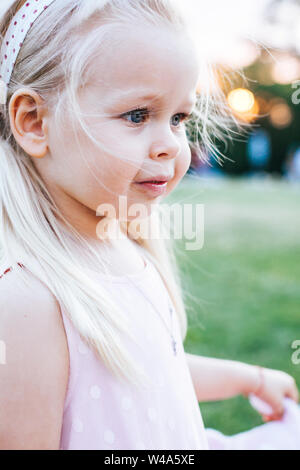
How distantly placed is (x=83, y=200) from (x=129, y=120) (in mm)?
170

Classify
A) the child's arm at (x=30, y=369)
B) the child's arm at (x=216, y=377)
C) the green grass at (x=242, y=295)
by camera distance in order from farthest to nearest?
the green grass at (x=242, y=295) → the child's arm at (x=216, y=377) → the child's arm at (x=30, y=369)

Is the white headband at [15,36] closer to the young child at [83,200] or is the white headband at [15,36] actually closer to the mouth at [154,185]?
the young child at [83,200]

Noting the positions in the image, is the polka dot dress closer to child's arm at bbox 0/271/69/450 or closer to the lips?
child's arm at bbox 0/271/69/450

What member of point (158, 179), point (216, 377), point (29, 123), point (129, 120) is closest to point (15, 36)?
point (29, 123)

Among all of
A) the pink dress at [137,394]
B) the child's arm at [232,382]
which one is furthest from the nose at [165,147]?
the child's arm at [232,382]

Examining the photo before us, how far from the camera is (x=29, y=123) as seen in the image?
3.25 ft

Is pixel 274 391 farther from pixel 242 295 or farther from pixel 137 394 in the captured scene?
pixel 242 295

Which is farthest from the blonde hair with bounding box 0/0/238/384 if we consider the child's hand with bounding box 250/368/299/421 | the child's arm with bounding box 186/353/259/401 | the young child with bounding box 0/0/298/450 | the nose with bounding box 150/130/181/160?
the child's hand with bounding box 250/368/299/421

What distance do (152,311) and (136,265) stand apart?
0.12m

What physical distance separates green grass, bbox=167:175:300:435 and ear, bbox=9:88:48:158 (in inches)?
19.8

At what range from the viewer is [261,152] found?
22609 mm

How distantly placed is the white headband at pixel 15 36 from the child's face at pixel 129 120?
0.50 ft

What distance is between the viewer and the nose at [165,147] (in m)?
0.98
